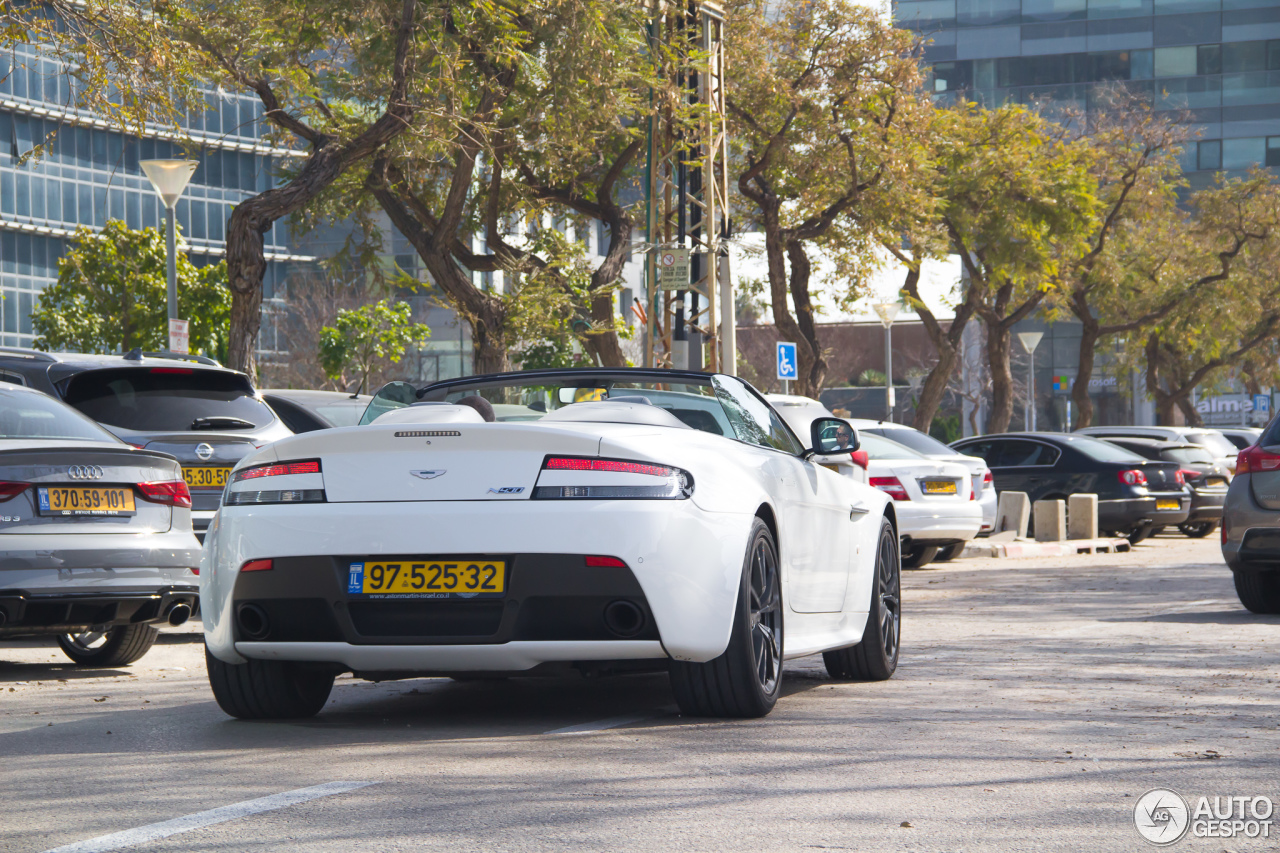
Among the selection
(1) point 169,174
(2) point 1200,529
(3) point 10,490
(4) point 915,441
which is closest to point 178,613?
(3) point 10,490

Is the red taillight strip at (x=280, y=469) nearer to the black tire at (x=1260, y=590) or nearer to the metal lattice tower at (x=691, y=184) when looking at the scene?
the black tire at (x=1260, y=590)

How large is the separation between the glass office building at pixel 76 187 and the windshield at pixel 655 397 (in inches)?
2204

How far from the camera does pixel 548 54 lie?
64.2 feet

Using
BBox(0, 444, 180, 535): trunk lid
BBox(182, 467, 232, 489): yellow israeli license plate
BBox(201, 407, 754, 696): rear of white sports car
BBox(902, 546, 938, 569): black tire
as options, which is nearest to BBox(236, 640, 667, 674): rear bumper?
BBox(201, 407, 754, 696): rear of white sports car

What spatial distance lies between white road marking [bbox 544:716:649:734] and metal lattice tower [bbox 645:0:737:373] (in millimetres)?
14857

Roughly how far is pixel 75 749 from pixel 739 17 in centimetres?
2202

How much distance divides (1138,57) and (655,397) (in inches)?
2953

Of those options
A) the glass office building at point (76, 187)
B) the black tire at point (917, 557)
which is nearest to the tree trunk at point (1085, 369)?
the black tire at point (917, 557)

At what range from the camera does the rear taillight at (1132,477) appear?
22.3 m

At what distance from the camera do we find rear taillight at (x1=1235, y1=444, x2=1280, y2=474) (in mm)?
11406

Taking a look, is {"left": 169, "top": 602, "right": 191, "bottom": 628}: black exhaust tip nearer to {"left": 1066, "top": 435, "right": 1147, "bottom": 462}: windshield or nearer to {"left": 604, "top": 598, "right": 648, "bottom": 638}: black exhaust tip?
{"left": 604, "top": 598, "right": 648, "bottom": 638}: black exhaust tip

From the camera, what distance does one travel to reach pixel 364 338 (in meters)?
52.9

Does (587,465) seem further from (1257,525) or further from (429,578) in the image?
(1257,525)

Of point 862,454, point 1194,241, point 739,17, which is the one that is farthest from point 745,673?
point 1194,241
